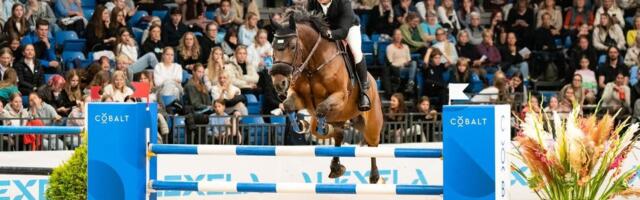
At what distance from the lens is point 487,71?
58.7 ft

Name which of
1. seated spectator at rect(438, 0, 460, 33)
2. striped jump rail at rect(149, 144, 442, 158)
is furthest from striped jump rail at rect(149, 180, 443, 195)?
seated spectator at rect(438, 0, 460, 33)

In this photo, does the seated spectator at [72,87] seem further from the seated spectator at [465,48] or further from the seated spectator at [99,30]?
the seated spectator at [465,48]

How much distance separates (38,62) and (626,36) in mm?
9344

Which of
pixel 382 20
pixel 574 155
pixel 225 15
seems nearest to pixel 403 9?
pixel 382 20

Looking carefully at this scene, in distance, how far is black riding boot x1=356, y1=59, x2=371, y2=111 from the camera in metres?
10.5

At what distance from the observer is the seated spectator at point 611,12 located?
62.2 feet

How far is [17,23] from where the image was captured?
14.2 metres

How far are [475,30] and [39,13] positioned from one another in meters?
6.75

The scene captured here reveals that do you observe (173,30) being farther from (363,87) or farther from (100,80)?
(363,87)

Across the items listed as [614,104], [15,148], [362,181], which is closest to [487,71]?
[614,104]

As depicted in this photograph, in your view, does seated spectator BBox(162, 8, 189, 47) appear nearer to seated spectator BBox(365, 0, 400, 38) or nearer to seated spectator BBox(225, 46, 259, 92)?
seated spectator BBox(225, 46, 259, 92)

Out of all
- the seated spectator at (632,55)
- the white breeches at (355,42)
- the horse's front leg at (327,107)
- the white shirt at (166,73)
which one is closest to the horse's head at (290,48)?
the horse's front leg at (327,107)

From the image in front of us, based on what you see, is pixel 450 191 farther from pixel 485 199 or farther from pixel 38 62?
pixel 38 62

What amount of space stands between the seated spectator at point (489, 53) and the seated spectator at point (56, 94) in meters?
6.95
